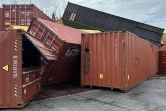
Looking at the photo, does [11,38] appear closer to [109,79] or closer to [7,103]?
[7,103]

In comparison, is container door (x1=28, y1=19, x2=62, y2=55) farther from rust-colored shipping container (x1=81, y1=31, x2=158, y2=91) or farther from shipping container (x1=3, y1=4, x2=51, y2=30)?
shipping container (x1=3, y1=4, x2=51, y2=30)

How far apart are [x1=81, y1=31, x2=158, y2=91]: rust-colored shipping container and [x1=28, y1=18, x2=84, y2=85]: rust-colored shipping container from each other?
671 millimetres

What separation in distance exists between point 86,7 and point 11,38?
48.7 feet

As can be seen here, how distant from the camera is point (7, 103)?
6.03m

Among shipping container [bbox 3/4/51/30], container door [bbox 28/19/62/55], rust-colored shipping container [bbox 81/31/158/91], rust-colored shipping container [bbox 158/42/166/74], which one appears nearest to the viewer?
container door [bbox 28/19/62/55]

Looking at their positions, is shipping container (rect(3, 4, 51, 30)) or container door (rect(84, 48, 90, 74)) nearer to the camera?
container door (rect(84, 48, 90, 74))

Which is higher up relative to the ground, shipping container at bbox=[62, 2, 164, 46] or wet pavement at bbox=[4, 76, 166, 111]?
shipping container at bbox=[62, 2, 164, 46]

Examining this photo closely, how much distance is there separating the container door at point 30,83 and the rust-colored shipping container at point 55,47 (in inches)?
39.8

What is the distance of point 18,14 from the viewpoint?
13.4 m

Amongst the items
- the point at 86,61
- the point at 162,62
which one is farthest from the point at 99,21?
the point at 86,61

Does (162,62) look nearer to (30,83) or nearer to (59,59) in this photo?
(59,59)

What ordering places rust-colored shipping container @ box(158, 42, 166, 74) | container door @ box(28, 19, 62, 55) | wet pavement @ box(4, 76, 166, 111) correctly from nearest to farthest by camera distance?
1. wet pavement @ box(4, 76, 166, 111)
2. container door @ box(28, 19, 62, 55)
3. rust-colored shipping container @ box(158, 42, 166, 74)

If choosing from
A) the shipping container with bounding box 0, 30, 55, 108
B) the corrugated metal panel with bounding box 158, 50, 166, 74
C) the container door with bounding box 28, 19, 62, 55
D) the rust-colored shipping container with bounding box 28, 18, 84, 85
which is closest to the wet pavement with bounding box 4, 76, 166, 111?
the shipping container with bounding box 0, 30, 55, 108

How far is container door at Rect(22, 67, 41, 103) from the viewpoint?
636cm
